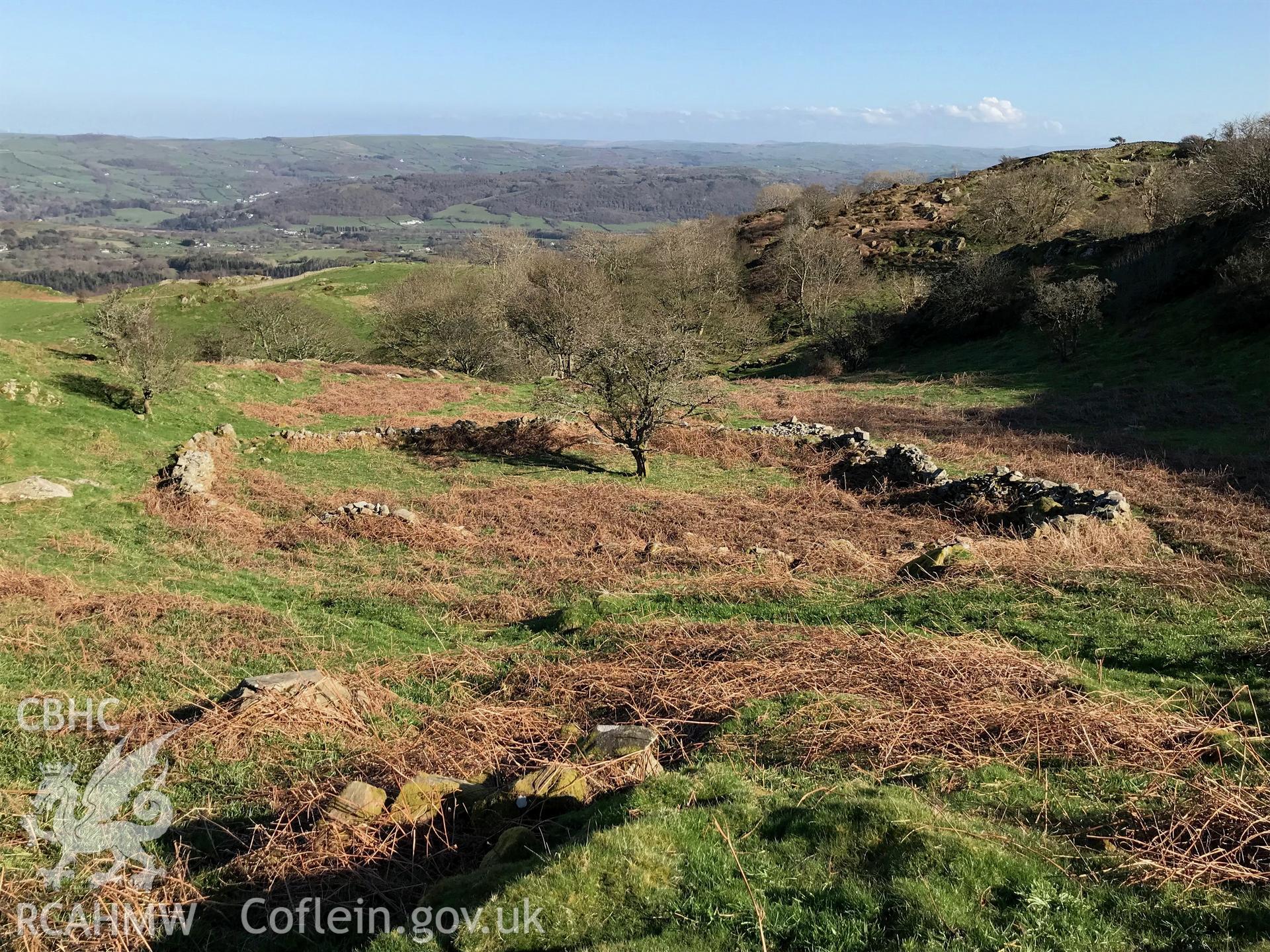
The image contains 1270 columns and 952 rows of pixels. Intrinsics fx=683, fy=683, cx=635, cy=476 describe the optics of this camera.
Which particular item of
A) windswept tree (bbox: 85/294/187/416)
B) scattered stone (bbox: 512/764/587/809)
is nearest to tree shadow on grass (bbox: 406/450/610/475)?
windswept tree (bbox: 85/294/187/416)

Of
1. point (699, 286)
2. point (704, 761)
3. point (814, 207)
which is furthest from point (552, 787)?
point (814, 207)

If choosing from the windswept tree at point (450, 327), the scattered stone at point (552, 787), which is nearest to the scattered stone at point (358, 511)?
the scattered stone at point (552, 787)

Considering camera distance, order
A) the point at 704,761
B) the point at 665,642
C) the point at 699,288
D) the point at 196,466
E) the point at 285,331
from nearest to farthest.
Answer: the point at 704,761, the point at 665,642, the point at 196,466, the point at 285,331, the point at 699,288

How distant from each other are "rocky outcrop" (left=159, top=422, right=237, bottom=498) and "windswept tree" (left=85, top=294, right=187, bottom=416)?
9.82ft

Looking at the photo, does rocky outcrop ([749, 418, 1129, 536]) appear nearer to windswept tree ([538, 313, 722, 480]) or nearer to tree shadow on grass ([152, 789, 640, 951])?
windswept tree ([538, 313, 722, 480])

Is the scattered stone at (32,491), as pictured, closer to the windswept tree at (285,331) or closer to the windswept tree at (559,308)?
the windswept tree at (559,308)

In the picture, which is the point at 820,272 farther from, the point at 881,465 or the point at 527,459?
the point at 527,459

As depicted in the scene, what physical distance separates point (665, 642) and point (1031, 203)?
2730 inches

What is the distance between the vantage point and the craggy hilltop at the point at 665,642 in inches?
205

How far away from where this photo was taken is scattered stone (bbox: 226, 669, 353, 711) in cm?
878

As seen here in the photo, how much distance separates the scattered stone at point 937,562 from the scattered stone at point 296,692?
9996mm

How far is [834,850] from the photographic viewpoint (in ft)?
17.6

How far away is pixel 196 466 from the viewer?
70.2 feet

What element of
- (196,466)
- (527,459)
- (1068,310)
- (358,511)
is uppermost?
(1068,310)
